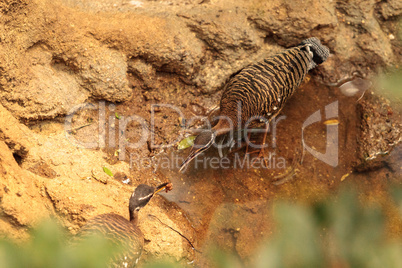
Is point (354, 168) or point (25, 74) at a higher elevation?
point (25, 74)

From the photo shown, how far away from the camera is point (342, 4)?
17.9ft

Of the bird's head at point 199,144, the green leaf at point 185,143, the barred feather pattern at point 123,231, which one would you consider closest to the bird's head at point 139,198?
the barred feather pattern at point 123,231

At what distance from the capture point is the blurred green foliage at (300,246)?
0.89m

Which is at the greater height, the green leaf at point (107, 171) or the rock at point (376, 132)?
the green leaf at point (107, 171)

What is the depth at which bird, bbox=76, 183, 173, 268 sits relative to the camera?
8.98 ft

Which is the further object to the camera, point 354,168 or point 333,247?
point 354,168

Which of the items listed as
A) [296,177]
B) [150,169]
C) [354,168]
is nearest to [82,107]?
[150,169]

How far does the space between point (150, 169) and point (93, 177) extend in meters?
0.75

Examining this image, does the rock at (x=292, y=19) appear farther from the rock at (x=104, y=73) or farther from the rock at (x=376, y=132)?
the rock at (x=104, y=73)

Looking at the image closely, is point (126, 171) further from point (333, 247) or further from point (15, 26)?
point (333, 247)
